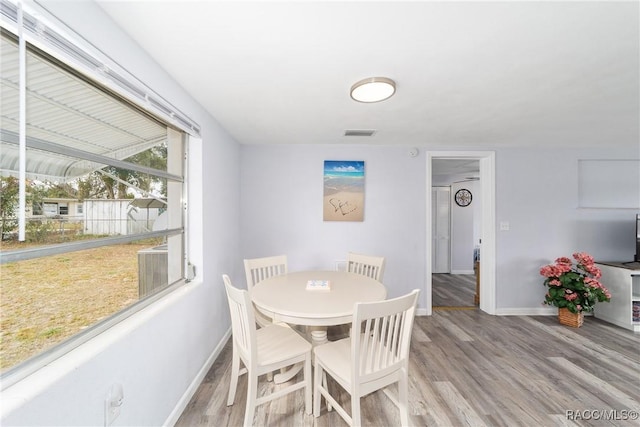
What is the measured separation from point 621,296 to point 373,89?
155 inches

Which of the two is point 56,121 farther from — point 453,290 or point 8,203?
point 453,290

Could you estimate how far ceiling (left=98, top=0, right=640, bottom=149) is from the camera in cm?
108

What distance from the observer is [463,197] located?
17.7 ft

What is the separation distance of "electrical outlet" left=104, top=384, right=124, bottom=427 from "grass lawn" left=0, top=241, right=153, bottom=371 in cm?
32

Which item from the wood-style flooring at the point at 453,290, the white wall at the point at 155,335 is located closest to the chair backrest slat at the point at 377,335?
the white wall at the point at 155,335

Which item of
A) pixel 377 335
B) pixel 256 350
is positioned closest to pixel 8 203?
pixel 256 350

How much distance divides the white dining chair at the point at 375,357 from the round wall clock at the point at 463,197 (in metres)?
4.78

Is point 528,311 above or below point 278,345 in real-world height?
below

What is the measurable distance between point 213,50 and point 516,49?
1.65 m

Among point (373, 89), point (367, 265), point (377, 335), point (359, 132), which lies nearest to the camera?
point (377, 335)

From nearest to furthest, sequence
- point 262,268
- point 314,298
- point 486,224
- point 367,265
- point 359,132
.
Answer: point 314,298
point 262,268
point 367,265
point 359,132
point 486,224

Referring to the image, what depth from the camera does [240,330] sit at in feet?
5.19

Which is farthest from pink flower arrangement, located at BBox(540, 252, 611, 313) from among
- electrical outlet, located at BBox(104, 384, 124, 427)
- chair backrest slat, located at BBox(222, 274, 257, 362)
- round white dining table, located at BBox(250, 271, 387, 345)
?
electrical outlet, located at BBox(104, 384, 124, 427)

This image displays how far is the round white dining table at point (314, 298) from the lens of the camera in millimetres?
1502
